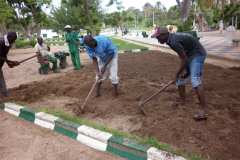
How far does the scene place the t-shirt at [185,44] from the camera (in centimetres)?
376

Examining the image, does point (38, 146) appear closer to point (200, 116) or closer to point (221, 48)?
point (200, 116)

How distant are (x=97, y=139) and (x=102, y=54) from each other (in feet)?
5.97

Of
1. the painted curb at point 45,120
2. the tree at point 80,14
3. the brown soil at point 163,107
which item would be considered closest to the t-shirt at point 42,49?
the brown soil at point 163,107

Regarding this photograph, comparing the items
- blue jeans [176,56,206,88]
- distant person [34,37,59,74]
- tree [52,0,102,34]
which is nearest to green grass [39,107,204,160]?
blue jeans [176,56,206,88]

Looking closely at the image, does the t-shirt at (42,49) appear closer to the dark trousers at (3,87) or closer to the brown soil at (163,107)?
the brown soil at (163,107)

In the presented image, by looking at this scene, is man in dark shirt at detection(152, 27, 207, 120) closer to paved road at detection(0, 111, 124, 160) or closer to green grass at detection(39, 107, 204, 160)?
green grass at detection(39, 107, 204, 160)

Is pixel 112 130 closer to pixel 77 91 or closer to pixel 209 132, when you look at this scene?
pixel 209 132

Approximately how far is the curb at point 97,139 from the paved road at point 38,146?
0.27 feet

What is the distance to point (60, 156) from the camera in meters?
3.42

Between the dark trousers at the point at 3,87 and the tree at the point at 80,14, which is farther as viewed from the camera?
the tree at the point at 80,14

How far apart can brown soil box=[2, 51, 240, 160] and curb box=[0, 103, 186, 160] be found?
12.9 inches

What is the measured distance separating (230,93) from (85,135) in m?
2.81

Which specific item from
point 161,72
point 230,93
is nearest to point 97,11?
point 161,72

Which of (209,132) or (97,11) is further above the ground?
(97,11)
